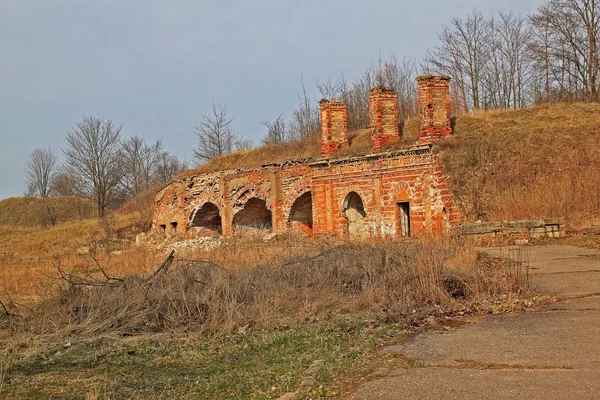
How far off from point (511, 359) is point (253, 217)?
22373mm

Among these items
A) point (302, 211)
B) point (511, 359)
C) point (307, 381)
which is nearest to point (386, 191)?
point (302, 211)

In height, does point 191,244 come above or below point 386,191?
below

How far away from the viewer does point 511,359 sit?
438cm

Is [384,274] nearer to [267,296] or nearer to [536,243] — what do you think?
[267,296]

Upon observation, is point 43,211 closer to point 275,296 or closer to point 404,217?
point 404,217

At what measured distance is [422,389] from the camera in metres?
3.82

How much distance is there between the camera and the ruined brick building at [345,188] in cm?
1797

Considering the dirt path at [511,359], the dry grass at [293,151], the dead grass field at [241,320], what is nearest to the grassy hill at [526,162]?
the dry grass at [293,151]

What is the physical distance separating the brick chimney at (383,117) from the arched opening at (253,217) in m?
7.59

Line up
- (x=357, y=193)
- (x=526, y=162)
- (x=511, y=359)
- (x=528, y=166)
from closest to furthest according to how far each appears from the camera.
A: (x=511, y=359)
(x=528, y=166)
(x=526, y=162)
(x=357, y=193)

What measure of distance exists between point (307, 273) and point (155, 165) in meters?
48.1

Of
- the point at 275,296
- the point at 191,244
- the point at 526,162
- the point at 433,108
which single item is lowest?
the point at 275,296

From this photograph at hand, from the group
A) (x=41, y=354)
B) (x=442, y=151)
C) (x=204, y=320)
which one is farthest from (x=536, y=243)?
(x=41, y=354)

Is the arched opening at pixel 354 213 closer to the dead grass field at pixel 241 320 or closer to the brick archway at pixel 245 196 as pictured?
the brick archway at pixel 245 196
